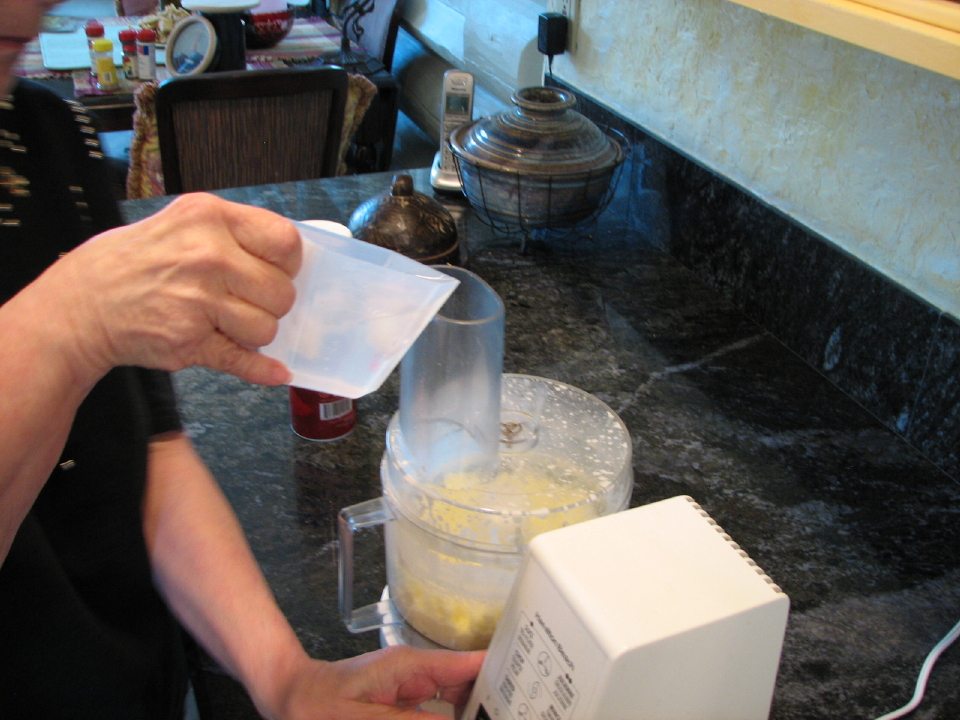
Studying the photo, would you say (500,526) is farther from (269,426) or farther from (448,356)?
(269,426)

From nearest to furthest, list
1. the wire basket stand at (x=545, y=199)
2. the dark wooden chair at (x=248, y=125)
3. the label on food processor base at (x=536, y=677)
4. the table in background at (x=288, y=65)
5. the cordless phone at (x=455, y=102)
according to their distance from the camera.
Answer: the label on food processor base at (x=536, y=677) < the wire basket stand at (x=545, y=199) < the cordless phone at (x=455, y=102) < the dark wooden chair at (x=248, y=125) < the table in background at (x=288, y=65)

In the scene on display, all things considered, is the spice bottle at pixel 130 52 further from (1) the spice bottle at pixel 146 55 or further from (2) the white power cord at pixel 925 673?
(2) the white power cord at pixel 925 673

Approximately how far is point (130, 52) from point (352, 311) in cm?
258

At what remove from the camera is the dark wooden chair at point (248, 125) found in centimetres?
206

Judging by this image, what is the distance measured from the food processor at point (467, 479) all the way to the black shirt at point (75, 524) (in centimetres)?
21

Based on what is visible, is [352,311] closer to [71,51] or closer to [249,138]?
[249,138]

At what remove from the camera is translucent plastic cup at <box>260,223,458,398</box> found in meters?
0.56

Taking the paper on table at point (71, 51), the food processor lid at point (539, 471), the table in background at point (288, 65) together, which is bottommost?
the table in background at point (288, 65)

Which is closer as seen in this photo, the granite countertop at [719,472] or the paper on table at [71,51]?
the granite countertop at [719,472]

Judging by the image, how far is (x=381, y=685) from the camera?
2.10 ft

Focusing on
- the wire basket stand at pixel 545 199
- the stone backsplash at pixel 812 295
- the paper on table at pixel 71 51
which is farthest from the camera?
the paper on table at pixel 71 51

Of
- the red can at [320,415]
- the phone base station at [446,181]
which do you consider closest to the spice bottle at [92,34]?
the phone base station at [446,181]

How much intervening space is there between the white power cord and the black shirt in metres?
0.66

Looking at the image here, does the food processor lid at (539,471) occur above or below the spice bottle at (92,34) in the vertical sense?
above
